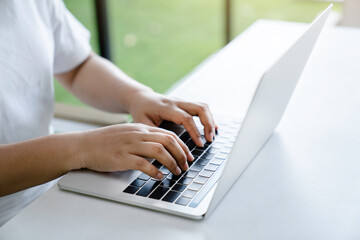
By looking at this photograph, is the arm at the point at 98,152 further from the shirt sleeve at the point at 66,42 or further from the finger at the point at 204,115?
the shirt sleeve at the point at 66,42

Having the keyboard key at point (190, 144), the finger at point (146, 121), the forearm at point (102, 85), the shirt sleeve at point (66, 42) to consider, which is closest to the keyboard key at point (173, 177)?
the keyboard key at point (190, 144)

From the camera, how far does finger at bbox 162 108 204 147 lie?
0.93 metres

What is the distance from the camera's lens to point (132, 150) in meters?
0.82

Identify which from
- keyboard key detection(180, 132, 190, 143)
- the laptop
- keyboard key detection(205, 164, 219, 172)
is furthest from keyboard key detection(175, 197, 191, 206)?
keyboard key detection(180, 132, 190, 143)

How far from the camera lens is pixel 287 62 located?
776 mm

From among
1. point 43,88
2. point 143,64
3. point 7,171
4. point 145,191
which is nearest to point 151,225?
point 145,191

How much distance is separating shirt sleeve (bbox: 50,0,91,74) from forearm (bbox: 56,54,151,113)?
28 millimetres

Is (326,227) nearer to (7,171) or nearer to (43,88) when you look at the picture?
(7,171)

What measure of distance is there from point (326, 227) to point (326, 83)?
0.55 m

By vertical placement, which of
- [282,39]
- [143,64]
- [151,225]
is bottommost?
[143,64]

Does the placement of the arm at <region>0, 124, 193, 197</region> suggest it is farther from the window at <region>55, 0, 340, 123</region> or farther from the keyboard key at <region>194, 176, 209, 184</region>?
the window at <region>55, 0, 340, 123</region>

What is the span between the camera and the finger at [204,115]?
95 centimetres

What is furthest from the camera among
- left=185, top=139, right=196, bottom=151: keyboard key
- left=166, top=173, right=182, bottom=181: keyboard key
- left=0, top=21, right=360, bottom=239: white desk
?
left=185, top=139, right=196, bottom=151: keyboard key

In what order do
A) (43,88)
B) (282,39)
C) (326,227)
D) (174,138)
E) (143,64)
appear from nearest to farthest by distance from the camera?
(326,227) < (174,138) < (43,88) < (282,39) < (143,64)
